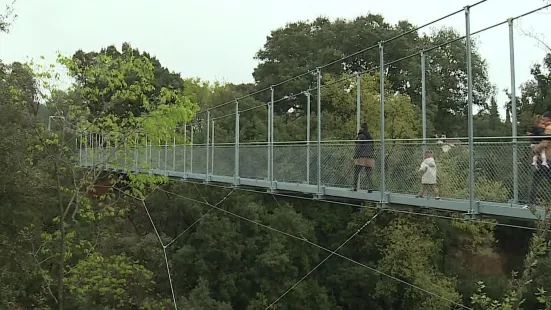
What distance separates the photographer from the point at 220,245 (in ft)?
56.7

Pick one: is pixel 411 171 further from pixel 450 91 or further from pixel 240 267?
pixel 240 267

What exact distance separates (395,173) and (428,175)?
59 cm

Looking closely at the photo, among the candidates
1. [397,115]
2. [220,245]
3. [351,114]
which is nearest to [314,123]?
[351,114]

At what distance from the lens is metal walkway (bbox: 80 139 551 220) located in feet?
14.3

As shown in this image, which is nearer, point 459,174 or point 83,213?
point 459,174

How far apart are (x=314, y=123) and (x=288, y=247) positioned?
13.3 feet

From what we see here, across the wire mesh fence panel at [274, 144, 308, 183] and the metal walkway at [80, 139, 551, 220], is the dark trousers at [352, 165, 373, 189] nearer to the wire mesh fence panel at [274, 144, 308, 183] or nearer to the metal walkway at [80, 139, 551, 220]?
the metal walkway at [80, 139, 551, 220]

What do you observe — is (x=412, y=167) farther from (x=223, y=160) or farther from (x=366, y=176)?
(x=223, y=160)

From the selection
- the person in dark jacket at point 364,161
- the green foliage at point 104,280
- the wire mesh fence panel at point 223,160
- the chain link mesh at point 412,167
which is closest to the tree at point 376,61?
the chain link mesh at point 412,167

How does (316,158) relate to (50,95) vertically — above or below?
below

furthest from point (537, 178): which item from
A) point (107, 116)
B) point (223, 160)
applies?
point (107, 116)

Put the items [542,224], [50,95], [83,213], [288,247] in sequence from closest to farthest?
1. [542,224]
2. [50,95]
3. [83,213]
4. [288,247]

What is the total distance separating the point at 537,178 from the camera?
4.00m

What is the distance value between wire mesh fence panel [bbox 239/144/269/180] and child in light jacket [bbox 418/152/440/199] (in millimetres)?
3330
